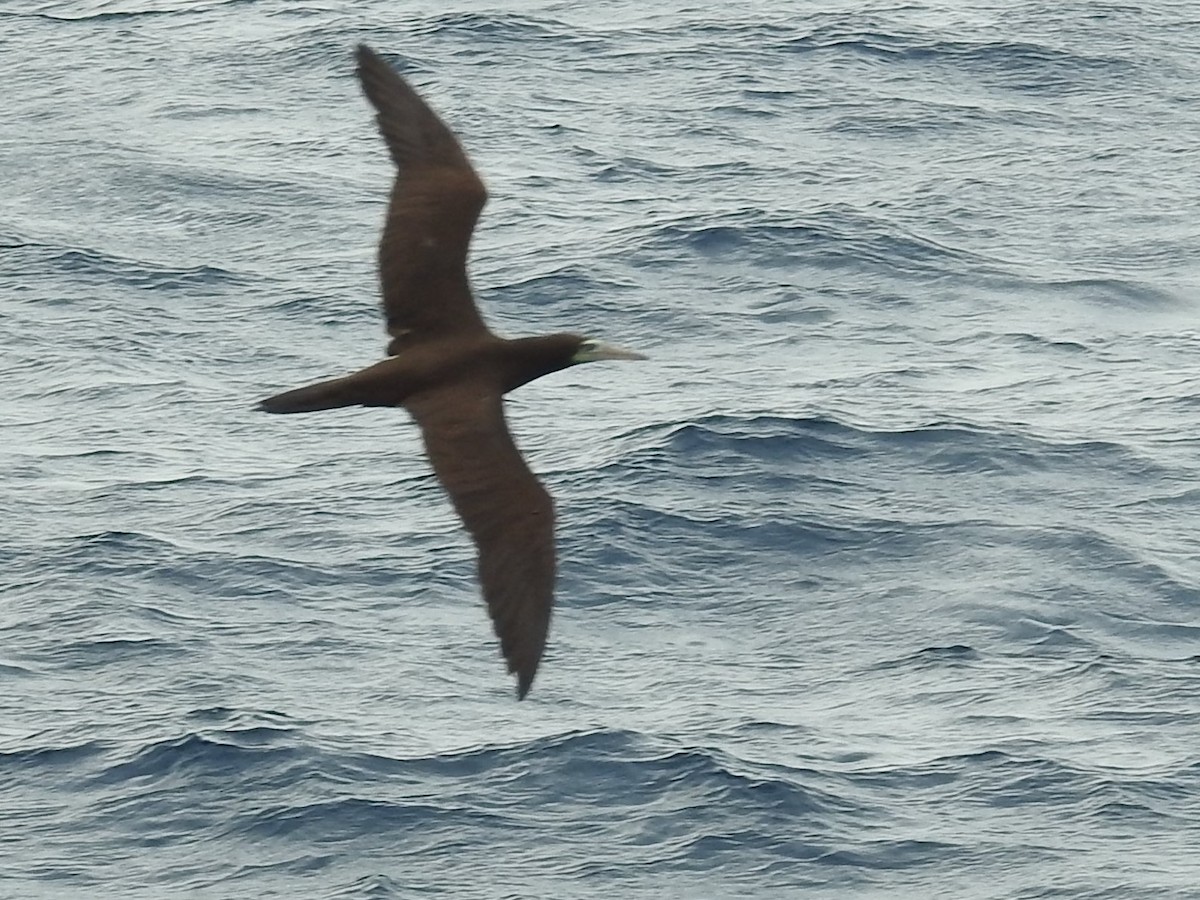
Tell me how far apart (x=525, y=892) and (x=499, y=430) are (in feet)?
23.8

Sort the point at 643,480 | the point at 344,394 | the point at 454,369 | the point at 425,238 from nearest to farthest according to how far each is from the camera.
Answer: the point at 344,394 → the point at 454,369 → the point at 425,238 → the point at 643,480

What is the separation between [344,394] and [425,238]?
119 centimetres

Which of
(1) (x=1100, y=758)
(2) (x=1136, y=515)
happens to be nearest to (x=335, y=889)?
(1) (x=1100, y=758)

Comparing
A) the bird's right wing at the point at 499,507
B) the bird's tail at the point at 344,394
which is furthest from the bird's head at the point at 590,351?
the bird's tail at the point at 344,394

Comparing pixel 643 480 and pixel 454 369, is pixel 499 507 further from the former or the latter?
pixel 643 480

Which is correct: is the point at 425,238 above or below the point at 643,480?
above

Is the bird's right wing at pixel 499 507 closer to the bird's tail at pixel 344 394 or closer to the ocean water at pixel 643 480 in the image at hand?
the bird's tail at pixel 344 394

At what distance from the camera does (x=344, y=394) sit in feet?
57.7

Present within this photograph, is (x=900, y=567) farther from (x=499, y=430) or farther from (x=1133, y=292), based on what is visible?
(x=499, y=430)

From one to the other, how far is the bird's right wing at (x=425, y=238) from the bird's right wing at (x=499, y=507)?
0.52 meters

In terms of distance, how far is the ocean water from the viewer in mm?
24828

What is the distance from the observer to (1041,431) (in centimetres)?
3127

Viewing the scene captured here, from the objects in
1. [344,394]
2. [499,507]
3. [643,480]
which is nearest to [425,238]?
[344,394]

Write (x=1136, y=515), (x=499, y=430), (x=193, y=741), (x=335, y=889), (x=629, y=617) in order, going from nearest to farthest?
(x=499, y=430)
(x=335, y=889)
(x=193, y=741)
(x=629, y=617)
(x=1136, y=515)
